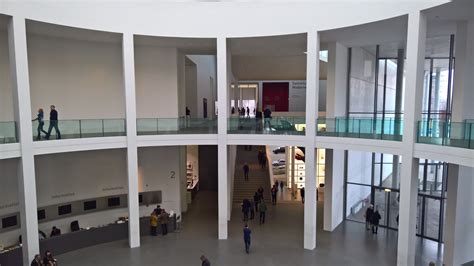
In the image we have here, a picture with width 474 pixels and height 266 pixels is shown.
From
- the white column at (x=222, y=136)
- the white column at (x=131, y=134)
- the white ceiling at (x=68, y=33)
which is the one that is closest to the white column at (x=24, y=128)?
the white ceiling at (x=68, y=33)

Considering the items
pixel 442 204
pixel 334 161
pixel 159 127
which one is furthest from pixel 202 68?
pixel 442 204

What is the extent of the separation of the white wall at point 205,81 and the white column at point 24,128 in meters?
10.1

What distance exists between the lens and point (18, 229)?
11.4m

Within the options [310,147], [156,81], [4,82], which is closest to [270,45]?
[310,147]

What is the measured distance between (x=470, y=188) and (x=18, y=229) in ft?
45.1

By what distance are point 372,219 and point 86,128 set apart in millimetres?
10720

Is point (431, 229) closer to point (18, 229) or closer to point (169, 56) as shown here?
point (169, 56)

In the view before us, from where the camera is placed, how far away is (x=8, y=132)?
9.61m

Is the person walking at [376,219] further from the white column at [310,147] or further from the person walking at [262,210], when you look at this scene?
the person walking at [262,210]

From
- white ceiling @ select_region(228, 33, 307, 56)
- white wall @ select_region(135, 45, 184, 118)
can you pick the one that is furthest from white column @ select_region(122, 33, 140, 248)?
white ceiling @ select_region(228, 33, 307, 56)

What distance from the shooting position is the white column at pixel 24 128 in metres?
9.43

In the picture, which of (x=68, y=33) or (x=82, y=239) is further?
(x=82, y=239)

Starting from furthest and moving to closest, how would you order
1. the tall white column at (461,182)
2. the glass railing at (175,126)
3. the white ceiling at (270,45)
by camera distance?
the glass railing at (175,126) < the white ceiling at (270,45) < the tall white column at (461,182)

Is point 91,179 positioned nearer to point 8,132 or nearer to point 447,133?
point 8,132
